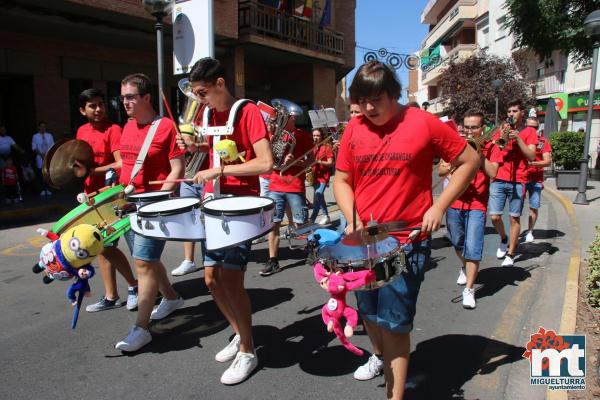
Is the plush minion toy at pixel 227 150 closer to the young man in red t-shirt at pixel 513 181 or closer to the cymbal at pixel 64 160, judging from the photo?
the cymbal at pixel 64 160

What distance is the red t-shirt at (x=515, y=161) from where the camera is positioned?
20.4 feet

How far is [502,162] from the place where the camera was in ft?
20.2

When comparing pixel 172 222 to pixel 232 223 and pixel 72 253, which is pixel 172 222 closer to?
pixel 232 223

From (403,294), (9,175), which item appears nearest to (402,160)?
(403,294)

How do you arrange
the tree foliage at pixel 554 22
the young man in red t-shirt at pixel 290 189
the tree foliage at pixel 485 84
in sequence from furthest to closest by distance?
the tree foliage at pixel 485 84, the tree foliage at pixel 554 22, the young man in red t-shirt at pixel 290 189

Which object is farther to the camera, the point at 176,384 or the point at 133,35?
the point at 133,35

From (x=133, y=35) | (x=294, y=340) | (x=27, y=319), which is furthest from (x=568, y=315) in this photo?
(x=133, y=35)

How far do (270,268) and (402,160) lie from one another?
11.9 ft

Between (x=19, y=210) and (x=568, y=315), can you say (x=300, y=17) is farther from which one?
(x=568, y=315)

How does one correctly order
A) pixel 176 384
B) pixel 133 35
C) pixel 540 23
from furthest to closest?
pixel 540 23, pixel 133 35, pixel 176 384

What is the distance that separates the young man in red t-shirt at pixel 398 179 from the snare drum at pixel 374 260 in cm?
15

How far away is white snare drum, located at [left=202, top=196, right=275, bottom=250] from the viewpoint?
2.81 m

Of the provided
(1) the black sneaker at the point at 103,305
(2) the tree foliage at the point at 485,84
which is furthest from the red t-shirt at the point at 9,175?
(2) the tree foliage at the point at 485,84

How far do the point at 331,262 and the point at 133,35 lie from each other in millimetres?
12636
